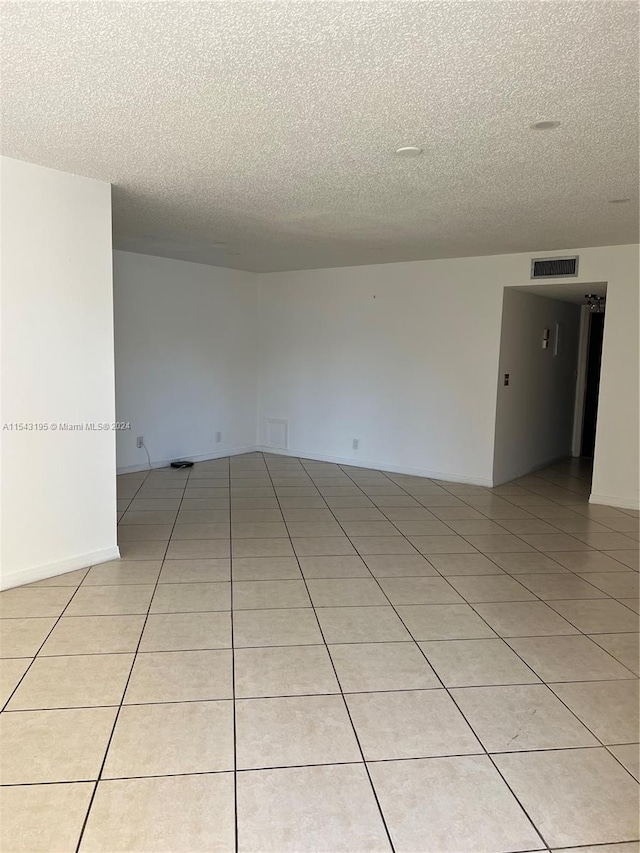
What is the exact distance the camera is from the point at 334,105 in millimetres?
2309

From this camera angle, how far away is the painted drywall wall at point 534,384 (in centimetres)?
605

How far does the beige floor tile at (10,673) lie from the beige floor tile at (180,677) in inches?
17.7

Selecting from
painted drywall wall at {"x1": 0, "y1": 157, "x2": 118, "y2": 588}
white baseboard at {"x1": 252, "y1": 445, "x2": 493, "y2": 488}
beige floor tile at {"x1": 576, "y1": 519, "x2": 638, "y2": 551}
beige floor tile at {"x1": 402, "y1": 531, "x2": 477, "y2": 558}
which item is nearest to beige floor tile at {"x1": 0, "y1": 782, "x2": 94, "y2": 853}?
painted drywall wall at {"x1": 0, "y1": 157, "x2": 118, "y2": 588}

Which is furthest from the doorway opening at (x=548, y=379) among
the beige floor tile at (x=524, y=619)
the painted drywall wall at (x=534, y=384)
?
the beige floor tile at (x=524, y=619)

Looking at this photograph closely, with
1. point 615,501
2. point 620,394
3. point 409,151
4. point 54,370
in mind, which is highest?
point 409,151

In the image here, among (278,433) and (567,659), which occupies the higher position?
(278,433)

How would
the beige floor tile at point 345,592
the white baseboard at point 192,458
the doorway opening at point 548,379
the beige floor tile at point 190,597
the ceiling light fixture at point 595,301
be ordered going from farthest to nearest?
the ceiling light fixture at point 595,301
the white baseboard at point 192,458
the doorway opening at point 548,379
the beige floor tile at point 345,592
the beige floor tile at point 190,597

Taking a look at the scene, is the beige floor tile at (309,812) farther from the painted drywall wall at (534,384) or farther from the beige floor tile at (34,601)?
the painted drywall wall at (534,384)

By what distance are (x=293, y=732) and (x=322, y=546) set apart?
79.6 inches

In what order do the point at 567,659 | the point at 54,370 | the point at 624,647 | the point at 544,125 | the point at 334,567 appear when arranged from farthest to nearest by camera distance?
the point at 334,567 < the point at 54,370 < the point at 624,647 < the point at 567,659 < the point at 544,125

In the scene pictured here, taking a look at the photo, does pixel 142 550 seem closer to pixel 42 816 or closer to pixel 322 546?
pixel 322 546

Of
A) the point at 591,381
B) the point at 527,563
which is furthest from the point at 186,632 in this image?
the point at 591,381

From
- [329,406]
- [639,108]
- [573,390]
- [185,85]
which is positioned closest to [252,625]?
[185,85]

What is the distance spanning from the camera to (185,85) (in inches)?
85.3
